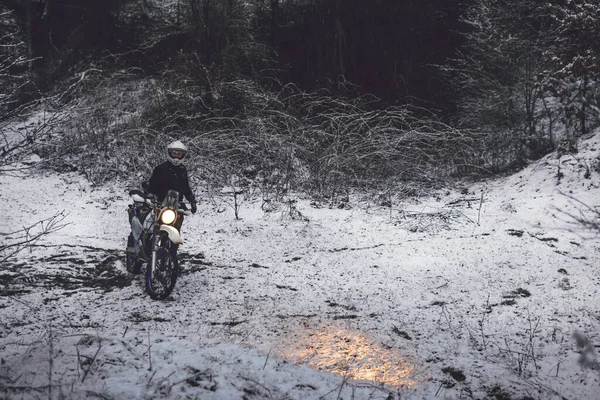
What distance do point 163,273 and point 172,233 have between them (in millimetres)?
653

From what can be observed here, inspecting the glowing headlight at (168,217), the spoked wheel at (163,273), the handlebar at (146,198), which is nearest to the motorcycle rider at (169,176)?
the handlebar at (146,198)

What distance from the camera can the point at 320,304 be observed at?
5.40 metres

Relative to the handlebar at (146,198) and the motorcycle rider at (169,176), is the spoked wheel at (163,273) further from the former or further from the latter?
the motorcycle rider at (169,176)

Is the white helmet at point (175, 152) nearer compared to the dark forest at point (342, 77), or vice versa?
the white helmet at point (175, 152)

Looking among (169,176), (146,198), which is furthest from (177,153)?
(146,198)

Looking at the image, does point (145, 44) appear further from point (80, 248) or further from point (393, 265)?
point (393, 265)

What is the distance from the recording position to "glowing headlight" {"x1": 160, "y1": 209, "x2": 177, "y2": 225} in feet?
17.0

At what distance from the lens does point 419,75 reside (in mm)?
16391

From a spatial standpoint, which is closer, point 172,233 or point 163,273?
point 172,233

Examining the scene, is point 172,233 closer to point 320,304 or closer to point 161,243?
point 161,243

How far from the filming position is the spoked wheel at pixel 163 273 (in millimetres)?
→ 5301

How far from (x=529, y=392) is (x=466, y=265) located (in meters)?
2.91

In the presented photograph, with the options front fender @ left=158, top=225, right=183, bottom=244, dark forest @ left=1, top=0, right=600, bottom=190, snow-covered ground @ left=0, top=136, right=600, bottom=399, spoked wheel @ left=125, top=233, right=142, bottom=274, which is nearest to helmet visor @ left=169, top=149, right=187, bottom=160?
front fender @ left=158, top=225, right=183, bottom=244

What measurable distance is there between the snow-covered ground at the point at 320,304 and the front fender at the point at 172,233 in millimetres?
811
